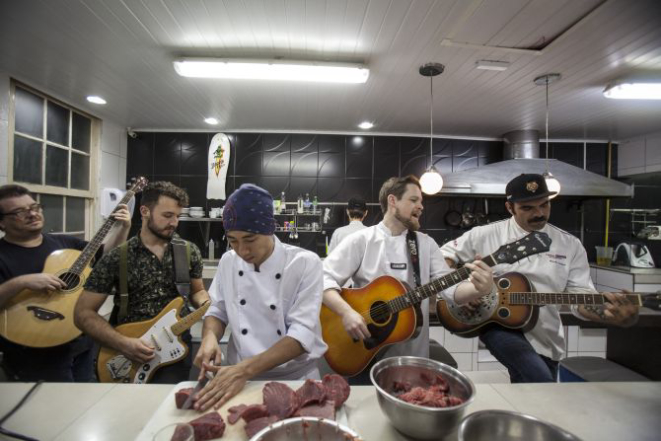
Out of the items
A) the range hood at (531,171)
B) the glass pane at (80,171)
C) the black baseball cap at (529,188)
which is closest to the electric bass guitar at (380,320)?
the black baseball cap at (529,188)

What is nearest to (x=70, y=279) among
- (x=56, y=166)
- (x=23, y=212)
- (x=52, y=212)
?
(x=23, y=212)

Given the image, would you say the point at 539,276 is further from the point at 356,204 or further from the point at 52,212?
the point at 52,212

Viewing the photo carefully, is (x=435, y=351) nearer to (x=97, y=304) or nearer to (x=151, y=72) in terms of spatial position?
(x=97, y=304)

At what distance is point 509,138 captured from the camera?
478 cm

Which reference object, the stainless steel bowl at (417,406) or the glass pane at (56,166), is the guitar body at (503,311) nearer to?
the stainless steel bowl at (417,406)

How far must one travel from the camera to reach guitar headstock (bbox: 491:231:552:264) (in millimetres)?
1617

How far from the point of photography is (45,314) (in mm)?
1882

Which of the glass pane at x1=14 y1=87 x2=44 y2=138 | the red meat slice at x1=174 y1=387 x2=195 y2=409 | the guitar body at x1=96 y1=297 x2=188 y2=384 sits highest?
the glass pane at x1=14 y1=87 x2=44 y2=138

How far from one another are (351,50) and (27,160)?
3895mm

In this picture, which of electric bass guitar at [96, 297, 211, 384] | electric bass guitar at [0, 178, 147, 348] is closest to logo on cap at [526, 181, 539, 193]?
electric bass guitar at [96, 297, 211, 384]

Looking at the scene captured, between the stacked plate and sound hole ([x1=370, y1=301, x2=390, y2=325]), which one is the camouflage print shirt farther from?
the stacked plate

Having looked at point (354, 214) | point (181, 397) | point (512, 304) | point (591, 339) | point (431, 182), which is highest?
point (431, 182)

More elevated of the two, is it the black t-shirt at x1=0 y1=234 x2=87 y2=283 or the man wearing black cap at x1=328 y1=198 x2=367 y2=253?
the man wearing black cap at x1=328 y1=198 x2=367 y2=253

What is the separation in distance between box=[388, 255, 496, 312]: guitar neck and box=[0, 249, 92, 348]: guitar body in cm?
221
